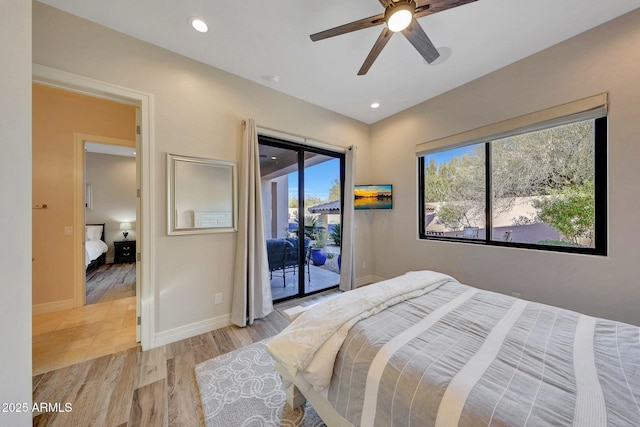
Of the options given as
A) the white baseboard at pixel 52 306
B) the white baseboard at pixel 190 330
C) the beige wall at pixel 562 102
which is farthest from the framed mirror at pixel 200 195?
the beige wall at pixel 562 102

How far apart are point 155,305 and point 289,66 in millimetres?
2871

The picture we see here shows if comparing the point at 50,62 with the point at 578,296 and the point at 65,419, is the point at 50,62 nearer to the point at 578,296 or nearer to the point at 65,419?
the point at 65,419

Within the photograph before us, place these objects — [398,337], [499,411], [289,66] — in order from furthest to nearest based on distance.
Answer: [289,66] < [398,337] < [499,411]

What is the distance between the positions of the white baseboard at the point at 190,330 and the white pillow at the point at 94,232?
467cm

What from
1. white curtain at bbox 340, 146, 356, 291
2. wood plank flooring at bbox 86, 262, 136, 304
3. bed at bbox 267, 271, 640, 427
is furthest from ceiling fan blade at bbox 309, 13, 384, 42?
wood plank flooring at bbox 86, 262, 136, 304

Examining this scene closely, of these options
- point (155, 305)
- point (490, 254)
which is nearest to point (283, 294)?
point (155, 305)

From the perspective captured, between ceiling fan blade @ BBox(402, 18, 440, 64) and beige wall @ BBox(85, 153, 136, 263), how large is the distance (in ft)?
22.5

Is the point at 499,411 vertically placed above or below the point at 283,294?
above

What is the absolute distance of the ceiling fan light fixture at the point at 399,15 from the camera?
4.45 feet

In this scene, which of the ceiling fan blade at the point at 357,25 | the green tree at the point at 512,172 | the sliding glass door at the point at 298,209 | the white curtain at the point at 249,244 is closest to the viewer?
the ceiling fan blade at the point at 357,25

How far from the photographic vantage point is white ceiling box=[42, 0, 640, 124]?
5.79ft

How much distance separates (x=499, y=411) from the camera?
0.72m
